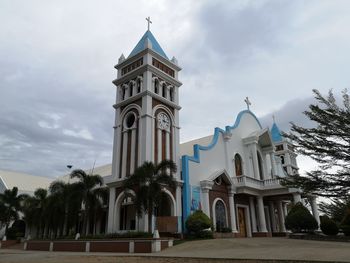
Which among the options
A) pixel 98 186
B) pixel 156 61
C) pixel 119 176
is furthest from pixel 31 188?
pixel 156 61

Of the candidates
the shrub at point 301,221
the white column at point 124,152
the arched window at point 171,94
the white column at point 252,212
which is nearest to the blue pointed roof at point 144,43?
the arched window at point 171,94

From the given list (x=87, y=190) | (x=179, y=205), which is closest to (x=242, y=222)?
(x=179, y=205)

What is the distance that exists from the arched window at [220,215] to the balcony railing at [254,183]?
2526 mm

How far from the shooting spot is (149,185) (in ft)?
65.5

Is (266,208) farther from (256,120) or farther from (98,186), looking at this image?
(98,186)

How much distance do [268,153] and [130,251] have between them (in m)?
22.5

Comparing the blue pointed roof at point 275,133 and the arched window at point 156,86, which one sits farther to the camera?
the blue pointed roof at point 275,133

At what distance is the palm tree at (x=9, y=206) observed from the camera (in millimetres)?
35812

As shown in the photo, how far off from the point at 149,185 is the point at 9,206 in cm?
2457

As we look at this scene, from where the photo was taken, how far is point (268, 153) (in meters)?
35.5

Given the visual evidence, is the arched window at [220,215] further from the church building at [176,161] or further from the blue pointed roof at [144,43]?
the blue pointed roof at [144,43]

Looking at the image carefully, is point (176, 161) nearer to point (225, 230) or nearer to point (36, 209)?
point (225, 230)

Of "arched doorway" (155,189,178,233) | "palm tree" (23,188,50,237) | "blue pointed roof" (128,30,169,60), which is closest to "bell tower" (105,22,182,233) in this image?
"blue pointed roof" (128,30,169,60)

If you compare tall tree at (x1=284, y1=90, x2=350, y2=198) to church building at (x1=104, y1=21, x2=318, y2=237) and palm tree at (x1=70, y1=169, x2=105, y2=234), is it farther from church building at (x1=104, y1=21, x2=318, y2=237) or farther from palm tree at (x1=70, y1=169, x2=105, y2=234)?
palm tree at (x1=70, y1=169, x2=105, y2=234)
